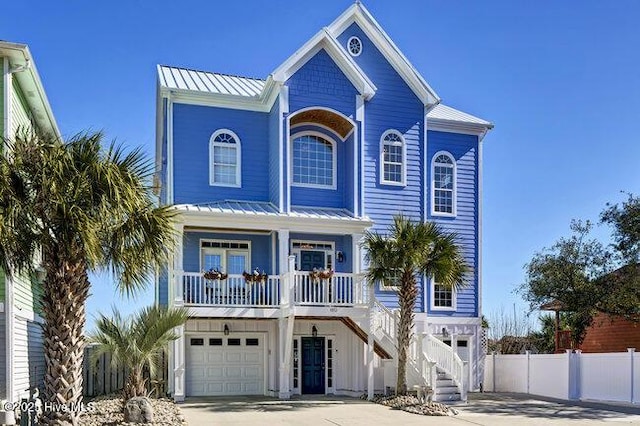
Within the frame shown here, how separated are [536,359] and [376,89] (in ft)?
33.5

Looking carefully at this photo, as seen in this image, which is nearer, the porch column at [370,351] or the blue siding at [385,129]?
the porch column at [370,351]

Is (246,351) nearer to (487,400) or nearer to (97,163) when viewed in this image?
(487,400)

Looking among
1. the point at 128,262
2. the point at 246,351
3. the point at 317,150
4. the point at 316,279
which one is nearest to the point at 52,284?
the point at 128,262

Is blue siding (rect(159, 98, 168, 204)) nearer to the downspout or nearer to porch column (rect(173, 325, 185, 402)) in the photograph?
porch column (rect(173, 325, 185, 402))

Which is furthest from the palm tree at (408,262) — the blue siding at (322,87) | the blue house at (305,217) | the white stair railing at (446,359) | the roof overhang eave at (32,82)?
the roof overhang eave at (32,82)

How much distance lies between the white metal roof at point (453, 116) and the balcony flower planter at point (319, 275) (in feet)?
24.8

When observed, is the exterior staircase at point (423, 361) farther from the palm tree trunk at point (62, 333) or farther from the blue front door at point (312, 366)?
the palm tree trunk at point (62, 333)

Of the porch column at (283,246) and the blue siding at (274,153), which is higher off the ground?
the blue siding at (274,153)

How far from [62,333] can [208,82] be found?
12.7 m

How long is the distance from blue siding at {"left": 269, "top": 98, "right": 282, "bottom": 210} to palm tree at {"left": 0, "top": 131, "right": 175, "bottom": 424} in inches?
347

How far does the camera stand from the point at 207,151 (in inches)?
797

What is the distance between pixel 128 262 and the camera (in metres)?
11.2

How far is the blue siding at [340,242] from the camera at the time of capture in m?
20.6

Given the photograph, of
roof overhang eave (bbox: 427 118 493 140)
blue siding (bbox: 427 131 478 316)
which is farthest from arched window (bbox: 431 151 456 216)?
roof overhang eave (bbox: 427 118 493 140)
